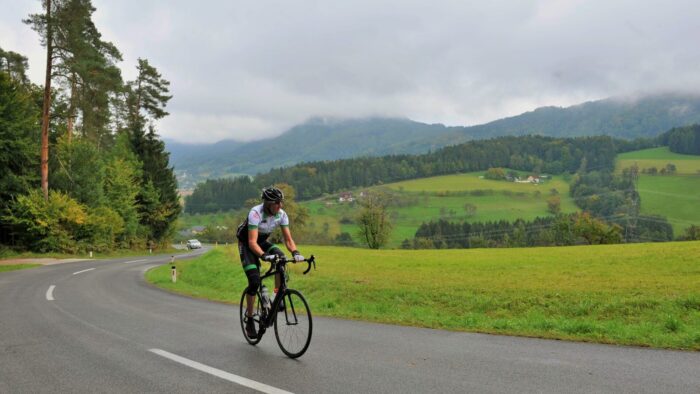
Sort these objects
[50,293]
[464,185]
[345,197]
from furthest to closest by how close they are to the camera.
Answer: [464,185] < [345,197] < [50,293]

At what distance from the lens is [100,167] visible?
45406 millimetres

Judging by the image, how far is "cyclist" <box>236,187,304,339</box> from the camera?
7.21 meters

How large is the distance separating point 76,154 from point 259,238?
4256 centimetres

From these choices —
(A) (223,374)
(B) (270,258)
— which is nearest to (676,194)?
(B) (270,258)

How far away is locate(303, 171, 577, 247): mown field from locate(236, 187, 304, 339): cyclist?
11184cm

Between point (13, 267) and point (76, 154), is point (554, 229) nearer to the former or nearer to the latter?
point (76, 154)

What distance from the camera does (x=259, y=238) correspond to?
7812mm

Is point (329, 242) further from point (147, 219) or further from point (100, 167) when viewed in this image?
point (100, 167)

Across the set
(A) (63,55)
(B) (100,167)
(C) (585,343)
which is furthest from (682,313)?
(B) (100,167)

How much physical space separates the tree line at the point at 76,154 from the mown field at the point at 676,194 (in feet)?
419

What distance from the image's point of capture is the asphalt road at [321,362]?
5.55 metres

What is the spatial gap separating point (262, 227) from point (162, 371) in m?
2.49

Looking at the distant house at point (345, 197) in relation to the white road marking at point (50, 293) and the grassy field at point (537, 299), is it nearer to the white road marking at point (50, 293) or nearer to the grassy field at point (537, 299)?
the grassy field at point (537, 299)

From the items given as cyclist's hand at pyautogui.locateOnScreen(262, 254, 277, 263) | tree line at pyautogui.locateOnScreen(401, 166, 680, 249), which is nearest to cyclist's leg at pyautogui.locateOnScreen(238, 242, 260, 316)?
cyclist's hand at pyautogui.locateOnScreen(262, 254, 277, 263)
